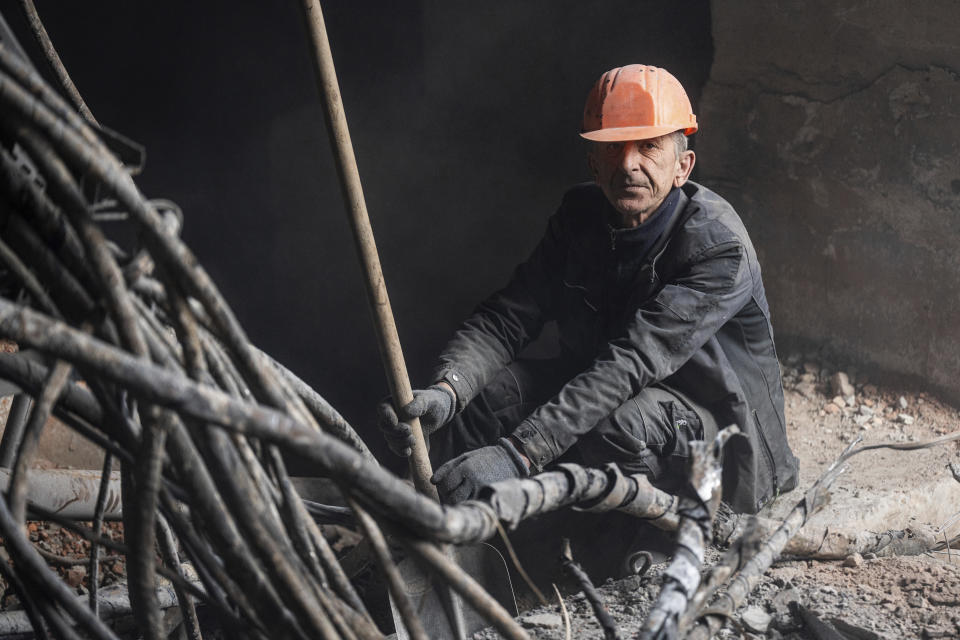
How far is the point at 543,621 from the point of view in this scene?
7.32ft

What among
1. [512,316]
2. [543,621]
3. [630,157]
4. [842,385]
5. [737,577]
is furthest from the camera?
[842,385]

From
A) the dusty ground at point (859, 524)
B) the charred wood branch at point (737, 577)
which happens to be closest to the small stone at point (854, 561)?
the dusty ground at point (859, 524)

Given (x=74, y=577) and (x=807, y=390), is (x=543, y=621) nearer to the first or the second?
(x=74, y=577)

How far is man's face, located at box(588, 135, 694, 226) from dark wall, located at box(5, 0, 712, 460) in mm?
1447

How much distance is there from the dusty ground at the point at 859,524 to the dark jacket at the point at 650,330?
0.39 metres

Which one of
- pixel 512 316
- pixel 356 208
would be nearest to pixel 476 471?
pixel 512 316

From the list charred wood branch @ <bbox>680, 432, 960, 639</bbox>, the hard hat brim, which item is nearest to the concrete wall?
the hard hat brim

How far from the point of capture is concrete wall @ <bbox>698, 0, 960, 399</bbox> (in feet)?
11.3

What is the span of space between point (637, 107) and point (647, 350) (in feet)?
2.61

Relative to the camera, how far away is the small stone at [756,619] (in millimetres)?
2100

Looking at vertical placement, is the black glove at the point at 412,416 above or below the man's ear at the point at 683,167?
below

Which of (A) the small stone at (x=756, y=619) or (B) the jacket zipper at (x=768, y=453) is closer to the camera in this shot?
(A) the small stone at (x=756, y=619)

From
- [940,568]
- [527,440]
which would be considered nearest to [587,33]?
[527,440]

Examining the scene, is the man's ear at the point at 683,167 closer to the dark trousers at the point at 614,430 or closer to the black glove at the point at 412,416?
the dark trousers at the point at 614,430
